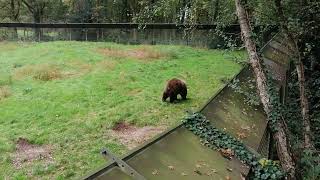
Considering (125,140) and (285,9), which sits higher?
(285,9)

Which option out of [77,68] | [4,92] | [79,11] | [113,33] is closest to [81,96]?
[4,92]

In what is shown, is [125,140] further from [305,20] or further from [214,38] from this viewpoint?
[214,38]

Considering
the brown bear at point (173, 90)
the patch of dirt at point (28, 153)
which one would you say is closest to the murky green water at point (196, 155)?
the brown bear at point (173, 90)

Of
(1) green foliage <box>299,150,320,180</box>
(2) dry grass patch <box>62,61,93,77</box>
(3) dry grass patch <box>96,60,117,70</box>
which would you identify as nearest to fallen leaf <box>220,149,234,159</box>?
(1) green foliage <box>299,150,320,180</box>

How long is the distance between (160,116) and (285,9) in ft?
16.2

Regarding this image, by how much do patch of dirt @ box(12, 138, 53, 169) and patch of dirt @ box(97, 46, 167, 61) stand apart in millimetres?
→ 13223

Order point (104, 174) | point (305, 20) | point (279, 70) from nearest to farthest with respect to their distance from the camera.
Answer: point (104, 174) → point (305, 20) → point (279, 70)

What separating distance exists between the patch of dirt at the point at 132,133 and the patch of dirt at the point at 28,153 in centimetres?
186

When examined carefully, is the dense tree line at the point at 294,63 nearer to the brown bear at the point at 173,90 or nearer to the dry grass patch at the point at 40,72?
the brown bear at the point at 173,90

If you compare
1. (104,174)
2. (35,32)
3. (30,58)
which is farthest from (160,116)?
(35,32)

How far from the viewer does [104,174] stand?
6285 millimetres

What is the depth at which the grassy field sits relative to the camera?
1010 cm

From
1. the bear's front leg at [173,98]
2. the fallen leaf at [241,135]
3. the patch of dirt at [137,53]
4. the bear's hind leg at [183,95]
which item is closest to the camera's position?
the fallen leaf at [241,135]

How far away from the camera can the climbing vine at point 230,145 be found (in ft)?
29.2
